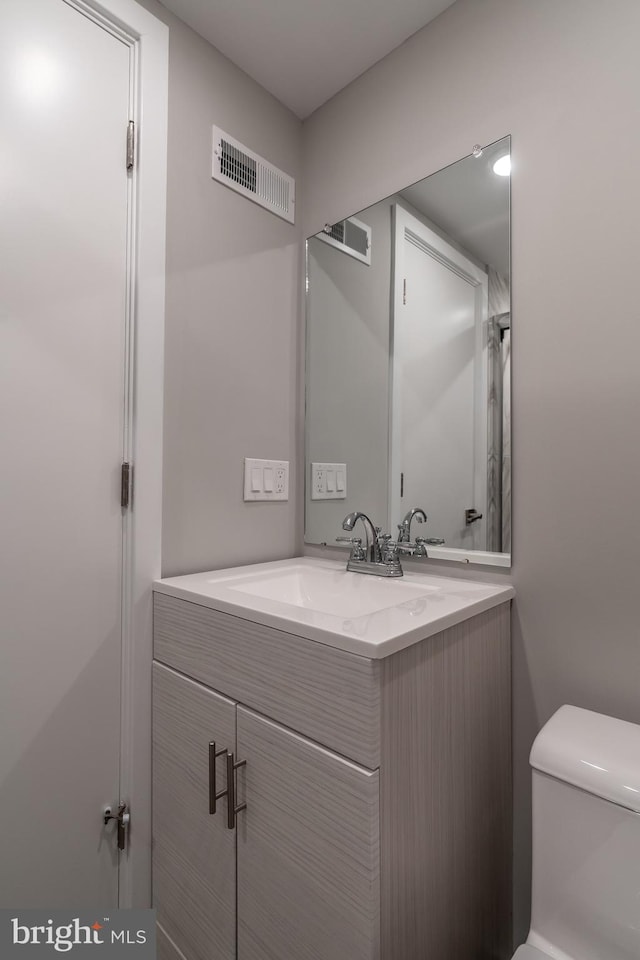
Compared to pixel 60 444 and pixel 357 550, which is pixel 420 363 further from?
pixel 60 444

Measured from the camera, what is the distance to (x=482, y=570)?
45.5 inches

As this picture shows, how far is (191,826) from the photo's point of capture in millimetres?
1052

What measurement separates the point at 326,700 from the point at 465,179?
122 cm

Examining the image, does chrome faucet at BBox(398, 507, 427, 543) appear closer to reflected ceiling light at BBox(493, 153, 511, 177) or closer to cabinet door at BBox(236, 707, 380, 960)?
cabinet door at BBox(236, 707, 380, 960)

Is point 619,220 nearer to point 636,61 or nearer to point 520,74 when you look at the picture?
point 636,61

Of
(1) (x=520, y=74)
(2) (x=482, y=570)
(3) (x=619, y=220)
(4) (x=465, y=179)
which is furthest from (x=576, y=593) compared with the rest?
(1) (x=520, y=74)

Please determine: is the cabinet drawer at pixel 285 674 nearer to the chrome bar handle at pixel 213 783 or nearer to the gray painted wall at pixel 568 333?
the chrome bar handle at pixel 213 783

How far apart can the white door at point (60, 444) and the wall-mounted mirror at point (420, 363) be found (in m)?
0.63

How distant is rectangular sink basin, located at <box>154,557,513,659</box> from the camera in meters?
0.77

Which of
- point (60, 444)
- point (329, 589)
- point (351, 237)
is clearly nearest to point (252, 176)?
point (351, 237)

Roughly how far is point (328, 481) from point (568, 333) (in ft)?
2.56

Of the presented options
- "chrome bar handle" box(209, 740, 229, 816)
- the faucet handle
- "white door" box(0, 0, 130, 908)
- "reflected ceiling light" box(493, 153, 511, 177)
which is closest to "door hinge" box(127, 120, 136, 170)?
"white door" box(0, 0, 130, 908)

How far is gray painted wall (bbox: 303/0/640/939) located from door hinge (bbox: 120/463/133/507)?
903 mm

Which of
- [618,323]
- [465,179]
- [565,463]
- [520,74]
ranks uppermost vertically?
[520,74]
